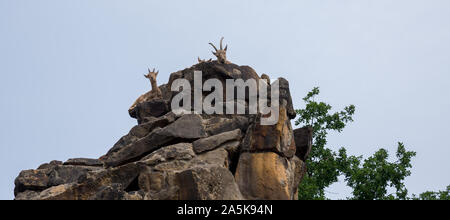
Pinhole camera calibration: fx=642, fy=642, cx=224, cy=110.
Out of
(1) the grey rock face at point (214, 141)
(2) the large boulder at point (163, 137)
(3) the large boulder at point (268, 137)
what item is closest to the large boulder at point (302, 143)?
(3) the large boulder at point (268, 137)

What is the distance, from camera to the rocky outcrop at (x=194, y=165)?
1461cm

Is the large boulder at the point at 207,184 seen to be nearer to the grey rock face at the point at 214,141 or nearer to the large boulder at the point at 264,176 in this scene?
the large boulder at the point at 264,176

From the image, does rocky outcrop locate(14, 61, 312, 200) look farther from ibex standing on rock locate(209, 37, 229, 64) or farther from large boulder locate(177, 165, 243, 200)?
ibex standing on rock locate(209, 37, 229, 64)

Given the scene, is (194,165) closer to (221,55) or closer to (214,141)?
(214,141)

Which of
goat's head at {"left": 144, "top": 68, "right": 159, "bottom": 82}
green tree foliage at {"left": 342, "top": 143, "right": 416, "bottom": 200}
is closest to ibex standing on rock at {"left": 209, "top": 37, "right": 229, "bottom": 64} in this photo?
goat's head at {"left": 144, "top": 68, "right": 159, "bottom": 82}

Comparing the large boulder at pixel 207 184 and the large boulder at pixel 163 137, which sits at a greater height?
the large boulder at pixel 163 137

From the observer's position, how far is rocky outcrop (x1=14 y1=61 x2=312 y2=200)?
14.6 meters

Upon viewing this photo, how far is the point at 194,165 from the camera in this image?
1585 cm

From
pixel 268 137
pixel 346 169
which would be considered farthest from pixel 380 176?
pixel 268 137

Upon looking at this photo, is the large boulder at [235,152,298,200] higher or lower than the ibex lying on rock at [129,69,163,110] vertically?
lower

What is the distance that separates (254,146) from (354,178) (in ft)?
39.9
